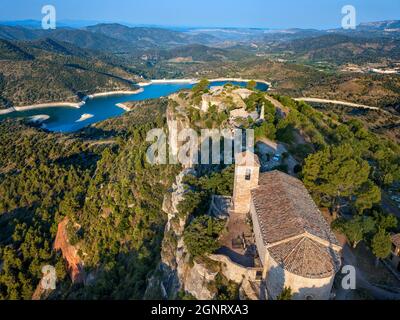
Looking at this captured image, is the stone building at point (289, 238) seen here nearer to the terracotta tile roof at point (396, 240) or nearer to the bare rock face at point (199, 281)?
the bare rock face at point (199, 281)

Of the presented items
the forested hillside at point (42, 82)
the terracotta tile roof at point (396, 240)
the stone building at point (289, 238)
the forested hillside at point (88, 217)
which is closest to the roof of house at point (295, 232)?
the stone building at point (289, 238)

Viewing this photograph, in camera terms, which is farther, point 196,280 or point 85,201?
point 85,201

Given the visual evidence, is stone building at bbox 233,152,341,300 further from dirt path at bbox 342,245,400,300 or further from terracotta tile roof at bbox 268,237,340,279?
dirt path at bbox 342,245,400,300

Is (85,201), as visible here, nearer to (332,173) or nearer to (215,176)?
(215,176)

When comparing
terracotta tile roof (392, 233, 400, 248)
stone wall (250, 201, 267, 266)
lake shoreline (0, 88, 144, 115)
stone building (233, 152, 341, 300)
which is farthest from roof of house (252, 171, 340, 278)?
lake shoreline (0, 88, 144, 115)

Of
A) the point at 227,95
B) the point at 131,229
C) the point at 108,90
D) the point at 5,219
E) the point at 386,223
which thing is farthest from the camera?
the point at 108,90

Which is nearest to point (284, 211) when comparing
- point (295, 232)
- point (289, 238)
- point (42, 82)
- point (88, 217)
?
point (295, 232)

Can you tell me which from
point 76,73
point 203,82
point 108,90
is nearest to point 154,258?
point 203,82
